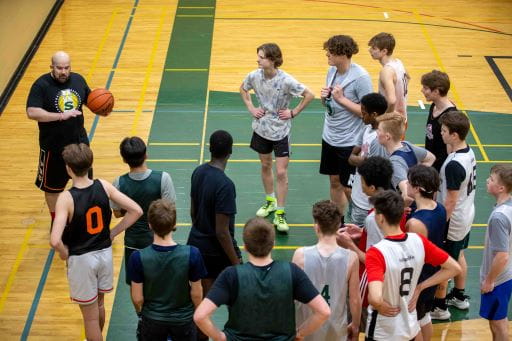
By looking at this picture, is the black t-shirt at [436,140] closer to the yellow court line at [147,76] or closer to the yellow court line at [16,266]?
the yellow court line at [16,266]

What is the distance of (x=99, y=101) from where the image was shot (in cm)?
867

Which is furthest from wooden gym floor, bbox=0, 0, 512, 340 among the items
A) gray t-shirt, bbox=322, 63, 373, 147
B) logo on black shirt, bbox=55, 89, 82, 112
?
Answer: logo on black shirt, bbox=55, 89, 82, 112

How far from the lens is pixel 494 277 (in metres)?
6.36

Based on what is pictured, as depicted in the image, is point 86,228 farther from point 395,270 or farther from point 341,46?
point 341,46

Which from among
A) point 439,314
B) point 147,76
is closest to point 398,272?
point 439,314

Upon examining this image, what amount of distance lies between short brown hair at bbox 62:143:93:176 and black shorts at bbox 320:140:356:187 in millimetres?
3233

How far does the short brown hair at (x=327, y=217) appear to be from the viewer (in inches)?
213

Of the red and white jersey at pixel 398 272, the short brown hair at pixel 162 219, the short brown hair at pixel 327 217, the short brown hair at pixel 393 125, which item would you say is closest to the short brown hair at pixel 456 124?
the short brown hair at pixel 393 125

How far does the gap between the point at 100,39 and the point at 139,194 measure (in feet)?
29.6

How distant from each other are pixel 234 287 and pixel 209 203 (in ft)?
4.92

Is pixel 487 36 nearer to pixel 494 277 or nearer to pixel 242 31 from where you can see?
pixel 242 31

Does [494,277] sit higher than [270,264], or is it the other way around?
[270,264]

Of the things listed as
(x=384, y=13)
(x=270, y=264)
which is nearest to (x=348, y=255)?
(x=270, y=264)

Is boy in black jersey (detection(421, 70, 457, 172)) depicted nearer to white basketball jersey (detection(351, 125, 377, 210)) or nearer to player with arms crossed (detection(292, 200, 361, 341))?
white basketball jersey (detection(351, 125, 377, 210))
